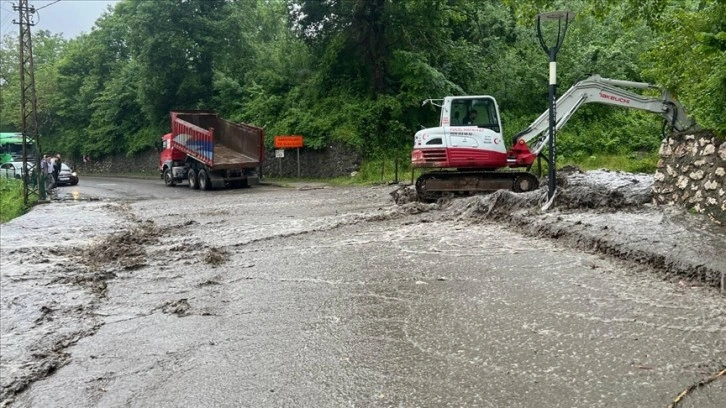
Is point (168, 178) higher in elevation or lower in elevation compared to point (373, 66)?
lower

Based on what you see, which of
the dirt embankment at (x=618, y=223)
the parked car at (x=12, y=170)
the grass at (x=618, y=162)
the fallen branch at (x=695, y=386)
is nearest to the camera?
the fallen branch at (x=695, y=386)

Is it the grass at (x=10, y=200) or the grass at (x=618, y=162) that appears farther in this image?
the grass at (x=618, y=162)

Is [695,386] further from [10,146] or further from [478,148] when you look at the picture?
[10,146]

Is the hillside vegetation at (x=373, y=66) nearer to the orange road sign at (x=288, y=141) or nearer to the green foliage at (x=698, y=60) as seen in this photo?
the orange road sign at (x=288, y=141)

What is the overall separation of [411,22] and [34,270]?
23233 millimetres

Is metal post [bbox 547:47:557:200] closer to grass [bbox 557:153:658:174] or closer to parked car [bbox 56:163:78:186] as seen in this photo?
grass [bbox 557:153:658:174]

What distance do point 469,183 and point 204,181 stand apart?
562 inches

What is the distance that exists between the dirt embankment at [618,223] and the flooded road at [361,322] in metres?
0.13

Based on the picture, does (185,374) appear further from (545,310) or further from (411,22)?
(411,22)

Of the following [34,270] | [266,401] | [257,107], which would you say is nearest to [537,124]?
[34,270]

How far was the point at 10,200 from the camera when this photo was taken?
21.8 meters

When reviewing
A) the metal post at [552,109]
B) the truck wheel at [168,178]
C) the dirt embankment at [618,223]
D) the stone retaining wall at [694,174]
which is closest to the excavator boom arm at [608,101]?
the dirt embankment at [618,223]

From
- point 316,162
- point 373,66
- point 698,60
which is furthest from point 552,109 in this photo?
point 316,162

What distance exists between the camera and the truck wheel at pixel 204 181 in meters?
26.4
